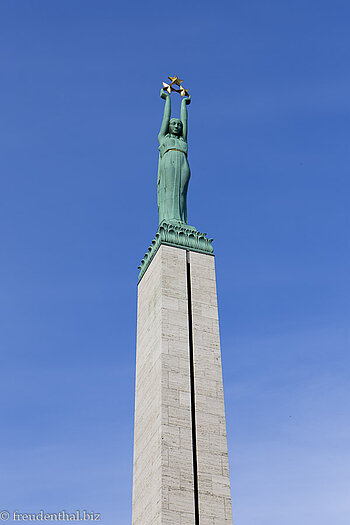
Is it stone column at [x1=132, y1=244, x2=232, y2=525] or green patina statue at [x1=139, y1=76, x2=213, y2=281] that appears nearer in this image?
stone column at [x1=132, y1=244, x2=232, y2=525]

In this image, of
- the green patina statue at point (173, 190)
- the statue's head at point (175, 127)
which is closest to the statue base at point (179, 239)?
the green patina statue at point (173, 190)

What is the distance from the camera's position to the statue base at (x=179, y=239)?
35.4m

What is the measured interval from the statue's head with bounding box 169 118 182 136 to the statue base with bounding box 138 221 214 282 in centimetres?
565

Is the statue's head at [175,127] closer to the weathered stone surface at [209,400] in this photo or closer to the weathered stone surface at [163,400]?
the weathered stone surface at [209,400]

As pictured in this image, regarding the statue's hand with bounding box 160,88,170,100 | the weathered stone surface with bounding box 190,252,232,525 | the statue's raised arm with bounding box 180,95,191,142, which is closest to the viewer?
the weathered stone surface with bounding box 190,252,232,525

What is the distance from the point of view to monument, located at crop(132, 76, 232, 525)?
28.9 metres

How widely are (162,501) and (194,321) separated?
8.19 m

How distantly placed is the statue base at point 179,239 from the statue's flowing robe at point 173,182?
900 mm

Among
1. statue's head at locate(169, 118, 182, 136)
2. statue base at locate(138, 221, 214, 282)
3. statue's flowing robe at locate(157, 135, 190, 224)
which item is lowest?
statue base at locate(138, 221, 214, 282)

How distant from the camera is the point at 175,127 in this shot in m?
39.8

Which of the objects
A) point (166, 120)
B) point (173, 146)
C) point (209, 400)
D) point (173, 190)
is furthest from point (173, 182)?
point (209, 400)

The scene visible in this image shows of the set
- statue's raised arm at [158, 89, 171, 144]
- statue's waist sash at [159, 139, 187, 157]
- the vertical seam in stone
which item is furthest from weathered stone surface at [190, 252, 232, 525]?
statue's raised arm at [158, 89, 171, 144]

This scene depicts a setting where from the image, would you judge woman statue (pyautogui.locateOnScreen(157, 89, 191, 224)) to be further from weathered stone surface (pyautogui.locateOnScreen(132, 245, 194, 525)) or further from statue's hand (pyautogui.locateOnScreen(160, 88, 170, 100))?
weathered stone surface (pyautogui.locateOnScreen(132, 245, 194, 525))

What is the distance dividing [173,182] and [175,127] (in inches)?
142
